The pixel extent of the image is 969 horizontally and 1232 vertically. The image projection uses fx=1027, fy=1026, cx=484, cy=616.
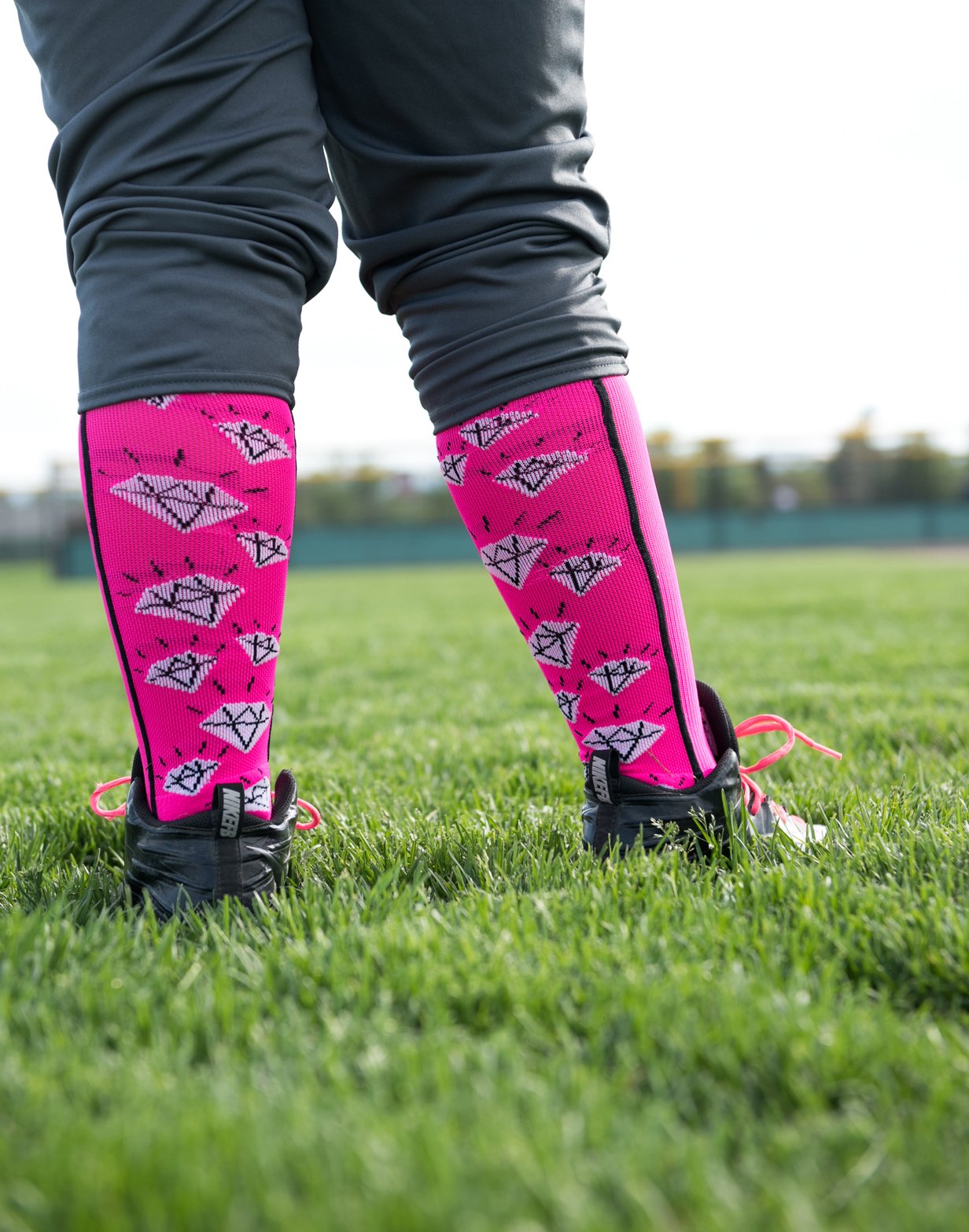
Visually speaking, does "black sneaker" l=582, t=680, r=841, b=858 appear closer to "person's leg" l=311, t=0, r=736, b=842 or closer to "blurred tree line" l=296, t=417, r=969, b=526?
"person's leg" l=311, t=0, r=736, b=842

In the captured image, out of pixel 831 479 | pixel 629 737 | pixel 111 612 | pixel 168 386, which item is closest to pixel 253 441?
pixel 168 386

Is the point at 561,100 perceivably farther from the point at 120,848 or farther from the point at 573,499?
the point at 120,848

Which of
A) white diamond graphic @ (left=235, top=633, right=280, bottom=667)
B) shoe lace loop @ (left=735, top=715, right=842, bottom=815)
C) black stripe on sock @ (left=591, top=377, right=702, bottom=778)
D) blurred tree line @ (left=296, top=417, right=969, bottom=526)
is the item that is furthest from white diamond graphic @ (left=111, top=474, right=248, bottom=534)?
blurred tree line @ (left=296, top=417, right=969, bottom=526)

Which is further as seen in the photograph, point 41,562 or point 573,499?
point 41,562

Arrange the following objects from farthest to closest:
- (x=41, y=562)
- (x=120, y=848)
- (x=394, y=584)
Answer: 1. (x=41, y=562)
2. (x=394, y=584)
3. (x=120, y=848)

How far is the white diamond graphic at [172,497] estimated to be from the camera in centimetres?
80

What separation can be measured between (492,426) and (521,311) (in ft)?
0.33

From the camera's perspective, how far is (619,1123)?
1.64ft

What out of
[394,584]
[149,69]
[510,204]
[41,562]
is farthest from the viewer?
[41,562]

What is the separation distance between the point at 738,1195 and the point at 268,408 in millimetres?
636

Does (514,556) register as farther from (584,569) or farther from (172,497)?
(172,497)

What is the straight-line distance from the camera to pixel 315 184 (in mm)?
852

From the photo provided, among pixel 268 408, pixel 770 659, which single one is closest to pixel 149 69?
pixel 268 408

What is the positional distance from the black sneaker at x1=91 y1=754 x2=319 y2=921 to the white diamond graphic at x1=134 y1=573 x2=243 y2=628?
0.48 feet
